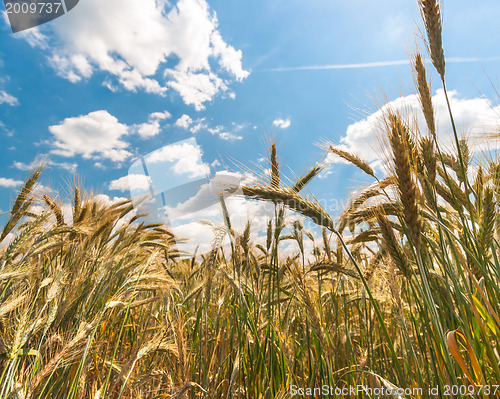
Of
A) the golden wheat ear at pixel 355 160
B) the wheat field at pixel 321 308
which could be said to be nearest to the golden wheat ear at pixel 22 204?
the wheat field at pixel 321 308

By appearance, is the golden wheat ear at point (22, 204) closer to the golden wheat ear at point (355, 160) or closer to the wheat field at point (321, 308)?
the wheat field at point (321, 308)

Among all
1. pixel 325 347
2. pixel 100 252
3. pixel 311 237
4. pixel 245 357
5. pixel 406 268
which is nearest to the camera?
pixel 406 268

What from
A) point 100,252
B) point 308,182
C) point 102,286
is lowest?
point 102,286

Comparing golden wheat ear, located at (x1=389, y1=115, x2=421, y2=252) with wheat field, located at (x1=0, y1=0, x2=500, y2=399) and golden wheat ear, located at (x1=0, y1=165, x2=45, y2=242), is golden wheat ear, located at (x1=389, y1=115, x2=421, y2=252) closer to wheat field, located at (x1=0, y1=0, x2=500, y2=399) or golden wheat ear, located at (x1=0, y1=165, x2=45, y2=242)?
wheat field, located at (x1=0, y1=0, x2=500, y2=399)

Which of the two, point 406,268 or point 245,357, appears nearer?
point 406,268

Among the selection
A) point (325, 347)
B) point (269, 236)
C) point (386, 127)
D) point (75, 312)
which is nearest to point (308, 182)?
point (269, 236)

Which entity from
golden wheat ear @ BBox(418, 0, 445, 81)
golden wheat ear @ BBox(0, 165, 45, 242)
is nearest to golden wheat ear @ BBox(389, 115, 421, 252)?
golden wheat ear @ BBox(418, 0, 445, 81)

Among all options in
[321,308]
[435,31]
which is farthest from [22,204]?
[435,31]

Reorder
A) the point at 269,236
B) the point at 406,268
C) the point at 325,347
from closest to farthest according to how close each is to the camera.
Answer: the point at 406,268 < the point at 325,347 < the point at 269,236

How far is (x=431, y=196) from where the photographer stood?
1.50 metres

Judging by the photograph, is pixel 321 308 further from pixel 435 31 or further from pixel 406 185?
pixel 435 31

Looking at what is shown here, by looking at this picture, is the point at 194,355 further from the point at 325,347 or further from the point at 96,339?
the point at 325,347

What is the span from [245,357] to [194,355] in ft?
1.53

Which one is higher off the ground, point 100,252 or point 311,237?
point 311,237
